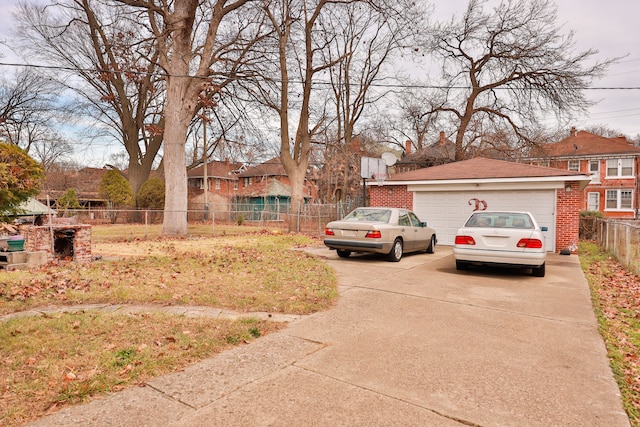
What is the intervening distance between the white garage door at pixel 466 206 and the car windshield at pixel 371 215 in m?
5.47

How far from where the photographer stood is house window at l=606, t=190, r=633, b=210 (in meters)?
33.1

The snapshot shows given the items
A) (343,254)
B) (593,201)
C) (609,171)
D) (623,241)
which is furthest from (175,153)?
(609,171)

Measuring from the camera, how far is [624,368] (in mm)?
3797

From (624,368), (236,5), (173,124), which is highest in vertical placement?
(236,5)

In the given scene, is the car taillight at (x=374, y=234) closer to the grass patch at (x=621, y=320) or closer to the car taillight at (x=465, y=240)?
the car taillight at (x=465, y=240)

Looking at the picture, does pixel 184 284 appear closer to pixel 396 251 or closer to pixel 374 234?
pixel 374 234

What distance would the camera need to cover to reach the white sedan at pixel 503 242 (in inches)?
318

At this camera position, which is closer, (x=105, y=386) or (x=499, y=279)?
(x=105, y=386)

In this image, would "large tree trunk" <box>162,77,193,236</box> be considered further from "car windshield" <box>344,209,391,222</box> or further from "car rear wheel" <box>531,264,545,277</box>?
"car rear wheel" <box>531,264,545,277</box>

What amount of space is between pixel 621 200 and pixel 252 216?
30.8 metres

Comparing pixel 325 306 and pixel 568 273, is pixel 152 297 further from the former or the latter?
pixel 568 273

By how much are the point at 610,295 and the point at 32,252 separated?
12197 millimetres

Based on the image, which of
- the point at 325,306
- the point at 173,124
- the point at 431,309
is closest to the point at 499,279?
the point at 431,309

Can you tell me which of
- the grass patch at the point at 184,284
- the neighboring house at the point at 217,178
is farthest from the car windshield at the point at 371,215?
the neighboring house at the point at 217,178
